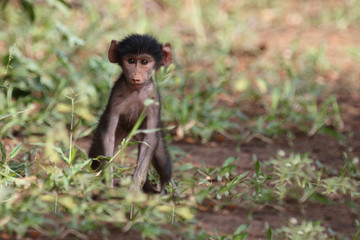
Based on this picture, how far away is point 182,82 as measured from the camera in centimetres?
744

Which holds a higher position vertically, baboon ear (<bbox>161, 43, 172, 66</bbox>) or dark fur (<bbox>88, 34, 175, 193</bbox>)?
baboon ear (<bbox>161, 43, 172, 66</bbox>)

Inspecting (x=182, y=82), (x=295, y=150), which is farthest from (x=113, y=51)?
(x=182, y=82)

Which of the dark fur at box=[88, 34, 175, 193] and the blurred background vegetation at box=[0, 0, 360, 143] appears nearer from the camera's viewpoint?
the dark fur at box=[88, 34, 175, 193]

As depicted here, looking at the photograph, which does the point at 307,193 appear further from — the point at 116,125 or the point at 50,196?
the point at 50,196

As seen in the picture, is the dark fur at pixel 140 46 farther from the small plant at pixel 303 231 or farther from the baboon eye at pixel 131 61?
the small plant at pixel 303 231

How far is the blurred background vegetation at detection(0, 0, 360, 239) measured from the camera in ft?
13.9

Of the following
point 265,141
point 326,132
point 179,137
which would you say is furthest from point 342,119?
point 179,137

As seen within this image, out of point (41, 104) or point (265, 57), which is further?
point (265, 57)

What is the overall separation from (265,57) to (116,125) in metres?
4.58

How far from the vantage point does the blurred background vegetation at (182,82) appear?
4.24 meters

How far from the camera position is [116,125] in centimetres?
497

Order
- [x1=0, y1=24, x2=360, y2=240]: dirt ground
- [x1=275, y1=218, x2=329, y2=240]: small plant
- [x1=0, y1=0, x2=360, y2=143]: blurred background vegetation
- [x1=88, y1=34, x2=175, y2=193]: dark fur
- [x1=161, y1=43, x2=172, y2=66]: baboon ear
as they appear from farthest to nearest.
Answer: [x1=0, y1=0, x2=360, y2=143]: blurred background vegetation → [x1=161, y1=43, x2=172, y2=66]: baboon ear → [x1=88, y1=34, x2=175, y2=193]: dark fur → [x1=0, y1=24, x2=360, y2=240]: dirt ground → [x1=275, y1=218, x2=329, y2=240]: small plant

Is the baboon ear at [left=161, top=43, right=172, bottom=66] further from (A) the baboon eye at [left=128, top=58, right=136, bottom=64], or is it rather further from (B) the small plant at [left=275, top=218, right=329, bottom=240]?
(B) the small plant at [left=275, top=218, right=329, bottom=240]

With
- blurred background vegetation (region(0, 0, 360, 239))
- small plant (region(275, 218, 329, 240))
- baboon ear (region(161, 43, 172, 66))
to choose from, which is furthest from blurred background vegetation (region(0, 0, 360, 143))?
small plant (region(275, 218, 329, 240))
